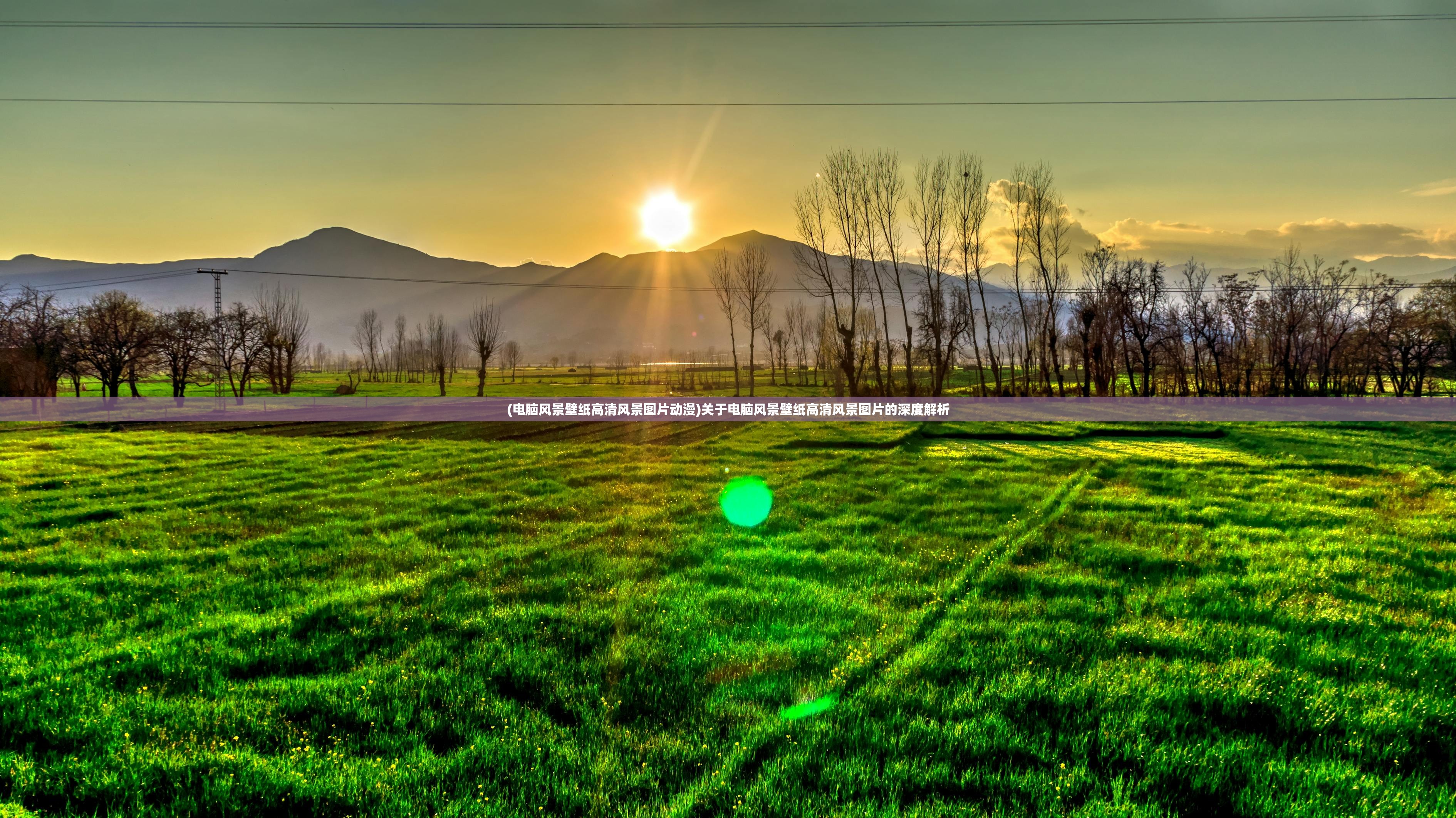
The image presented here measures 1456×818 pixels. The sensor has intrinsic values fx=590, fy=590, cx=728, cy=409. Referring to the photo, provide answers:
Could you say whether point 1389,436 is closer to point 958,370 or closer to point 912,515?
point 912,515

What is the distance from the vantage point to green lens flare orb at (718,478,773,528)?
41.1 feet

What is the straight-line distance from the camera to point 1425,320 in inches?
2062

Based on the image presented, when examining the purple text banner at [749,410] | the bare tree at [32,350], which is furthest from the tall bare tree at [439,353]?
the bare tree at [32,350]

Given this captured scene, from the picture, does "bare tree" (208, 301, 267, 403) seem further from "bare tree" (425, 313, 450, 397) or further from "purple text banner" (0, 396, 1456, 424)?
"bare tree" (425, 313, 450, 397)

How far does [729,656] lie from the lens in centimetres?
633

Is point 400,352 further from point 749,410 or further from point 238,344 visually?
point 749,410

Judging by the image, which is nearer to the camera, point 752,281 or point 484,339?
point 752,281

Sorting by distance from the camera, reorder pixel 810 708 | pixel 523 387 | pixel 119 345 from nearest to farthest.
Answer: pixel 810 708 < pixel 119 345 < pixel 523 387

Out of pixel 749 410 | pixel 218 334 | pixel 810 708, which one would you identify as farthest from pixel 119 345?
pixel 810 708

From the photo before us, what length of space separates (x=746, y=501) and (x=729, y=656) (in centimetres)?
804

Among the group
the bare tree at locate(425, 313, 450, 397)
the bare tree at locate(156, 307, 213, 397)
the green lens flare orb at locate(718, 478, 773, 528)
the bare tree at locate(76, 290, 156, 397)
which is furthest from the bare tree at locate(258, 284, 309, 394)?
the green lens flare orb at locate(718, 478, 773, 528)

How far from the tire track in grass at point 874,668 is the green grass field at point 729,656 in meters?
0.04

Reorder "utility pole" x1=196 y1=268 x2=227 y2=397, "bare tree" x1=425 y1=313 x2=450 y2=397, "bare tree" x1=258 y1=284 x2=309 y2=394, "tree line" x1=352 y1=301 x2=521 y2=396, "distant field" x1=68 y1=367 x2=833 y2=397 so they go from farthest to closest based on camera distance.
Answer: "distant field" x1=68 y1=367 x2=833 y2=397 < "bare tree" x1=425 y1=313 x2=450 y2=397 < "tree line" x1=352 y1=301 x2=521 y2=396 < "bare tree" x1=258 y1=284 x2=309 y2=394 < "utility pole" x1=196 y1=268 x2=227 y2=397

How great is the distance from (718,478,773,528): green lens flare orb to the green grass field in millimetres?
587
